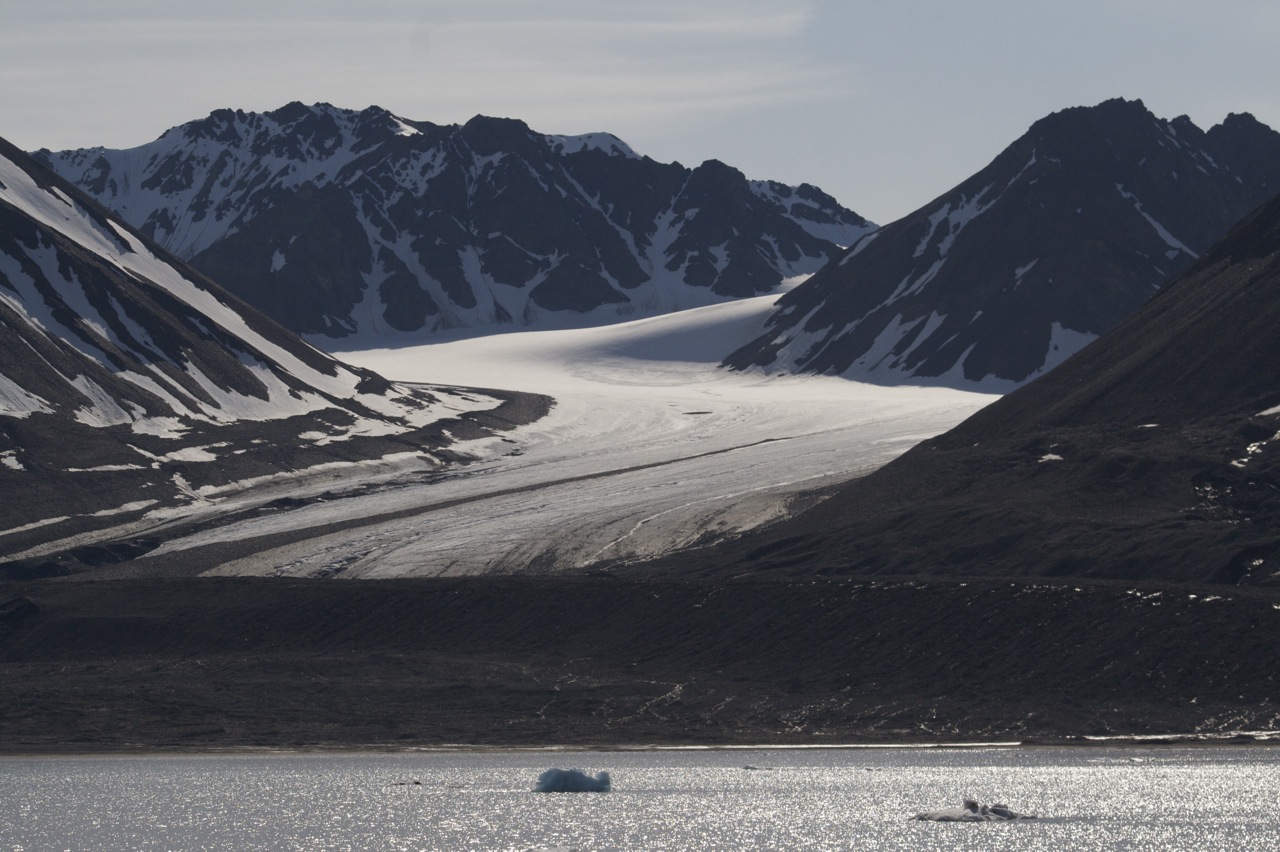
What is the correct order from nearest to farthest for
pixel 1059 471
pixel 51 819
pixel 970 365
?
pixel 51 819 → pixel 1059 471 → pixel 970 365

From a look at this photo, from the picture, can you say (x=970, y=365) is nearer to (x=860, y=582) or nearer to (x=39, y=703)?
(x=860, y=582)

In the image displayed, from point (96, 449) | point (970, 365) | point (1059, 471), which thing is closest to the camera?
point (1059, 471)

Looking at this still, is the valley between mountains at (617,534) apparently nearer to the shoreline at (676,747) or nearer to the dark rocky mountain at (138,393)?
the dark rocky mountain at (138,393)

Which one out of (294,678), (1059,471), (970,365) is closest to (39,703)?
(294,678)

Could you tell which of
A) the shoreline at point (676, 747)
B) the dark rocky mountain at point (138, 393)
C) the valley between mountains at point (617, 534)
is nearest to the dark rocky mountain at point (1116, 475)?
the valley between mountains at point (617, 534)

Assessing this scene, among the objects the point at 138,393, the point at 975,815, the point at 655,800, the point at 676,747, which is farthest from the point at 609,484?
the point at 975,815

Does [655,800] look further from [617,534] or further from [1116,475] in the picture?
[617,534]
